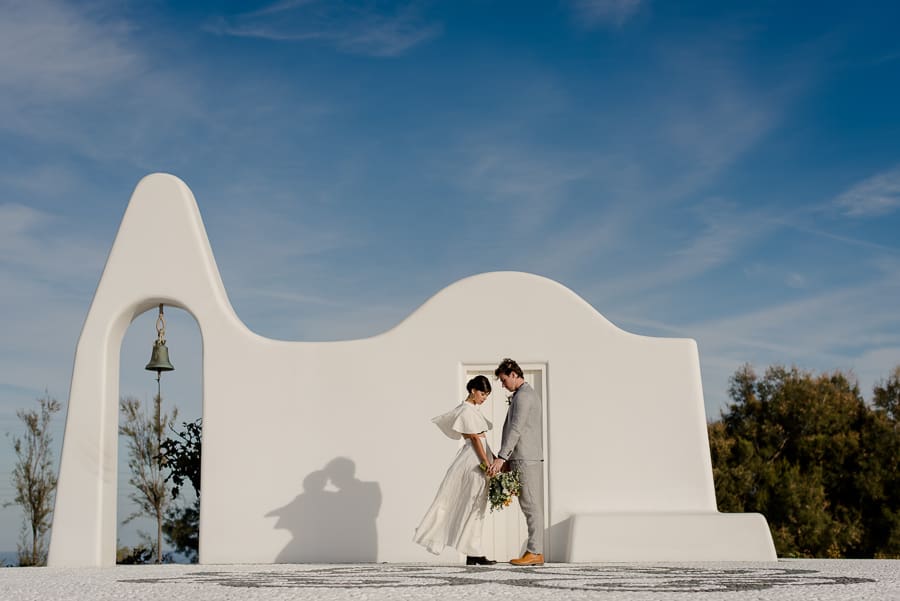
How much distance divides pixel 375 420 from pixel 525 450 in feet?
8.62

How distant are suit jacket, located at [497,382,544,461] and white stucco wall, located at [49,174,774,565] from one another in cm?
195

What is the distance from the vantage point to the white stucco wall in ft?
37.1

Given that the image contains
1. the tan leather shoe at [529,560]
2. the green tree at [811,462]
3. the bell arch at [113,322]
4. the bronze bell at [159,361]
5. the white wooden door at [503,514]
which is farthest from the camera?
the green tree at [811,462]

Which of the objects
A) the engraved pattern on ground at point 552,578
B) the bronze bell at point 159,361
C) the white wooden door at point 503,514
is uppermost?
the bronze bell at point 159,361

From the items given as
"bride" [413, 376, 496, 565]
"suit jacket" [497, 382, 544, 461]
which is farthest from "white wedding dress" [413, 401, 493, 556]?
"suit jacket" [497, 382, 544, 461]

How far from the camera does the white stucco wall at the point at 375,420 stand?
1132cm

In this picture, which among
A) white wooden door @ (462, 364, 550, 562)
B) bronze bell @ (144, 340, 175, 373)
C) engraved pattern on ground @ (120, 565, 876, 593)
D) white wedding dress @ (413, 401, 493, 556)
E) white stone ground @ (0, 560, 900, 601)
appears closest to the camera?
white stone ground @ (0, 560, 900, 601)

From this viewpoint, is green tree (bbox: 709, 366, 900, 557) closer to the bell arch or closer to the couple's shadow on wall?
the couple's shadow on wall

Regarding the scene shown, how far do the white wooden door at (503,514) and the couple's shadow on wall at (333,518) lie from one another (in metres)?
1.38

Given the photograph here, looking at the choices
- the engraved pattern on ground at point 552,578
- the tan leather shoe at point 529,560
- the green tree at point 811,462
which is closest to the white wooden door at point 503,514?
the tan leather shoe at point 529,560

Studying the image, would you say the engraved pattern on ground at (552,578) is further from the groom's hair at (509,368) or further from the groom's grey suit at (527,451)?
the groom's hair at (509,368)

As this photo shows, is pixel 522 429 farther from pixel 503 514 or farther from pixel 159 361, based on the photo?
pixel 159 361

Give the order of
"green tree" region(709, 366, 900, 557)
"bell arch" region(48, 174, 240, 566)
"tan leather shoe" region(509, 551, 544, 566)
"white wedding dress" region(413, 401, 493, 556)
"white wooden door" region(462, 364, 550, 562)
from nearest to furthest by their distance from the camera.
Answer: "tan leather shoe" region(509, 551, 544, 566) → "white wedding dress" region(413, 401, 493, 556) → "white wooden door" region(462, 364, 550, 562) → "bell arch" region(48, 174, 240, 566) → "green tree" region(709, 366, 900, 557)

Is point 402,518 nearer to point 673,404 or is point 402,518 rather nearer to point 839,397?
point 673,404
